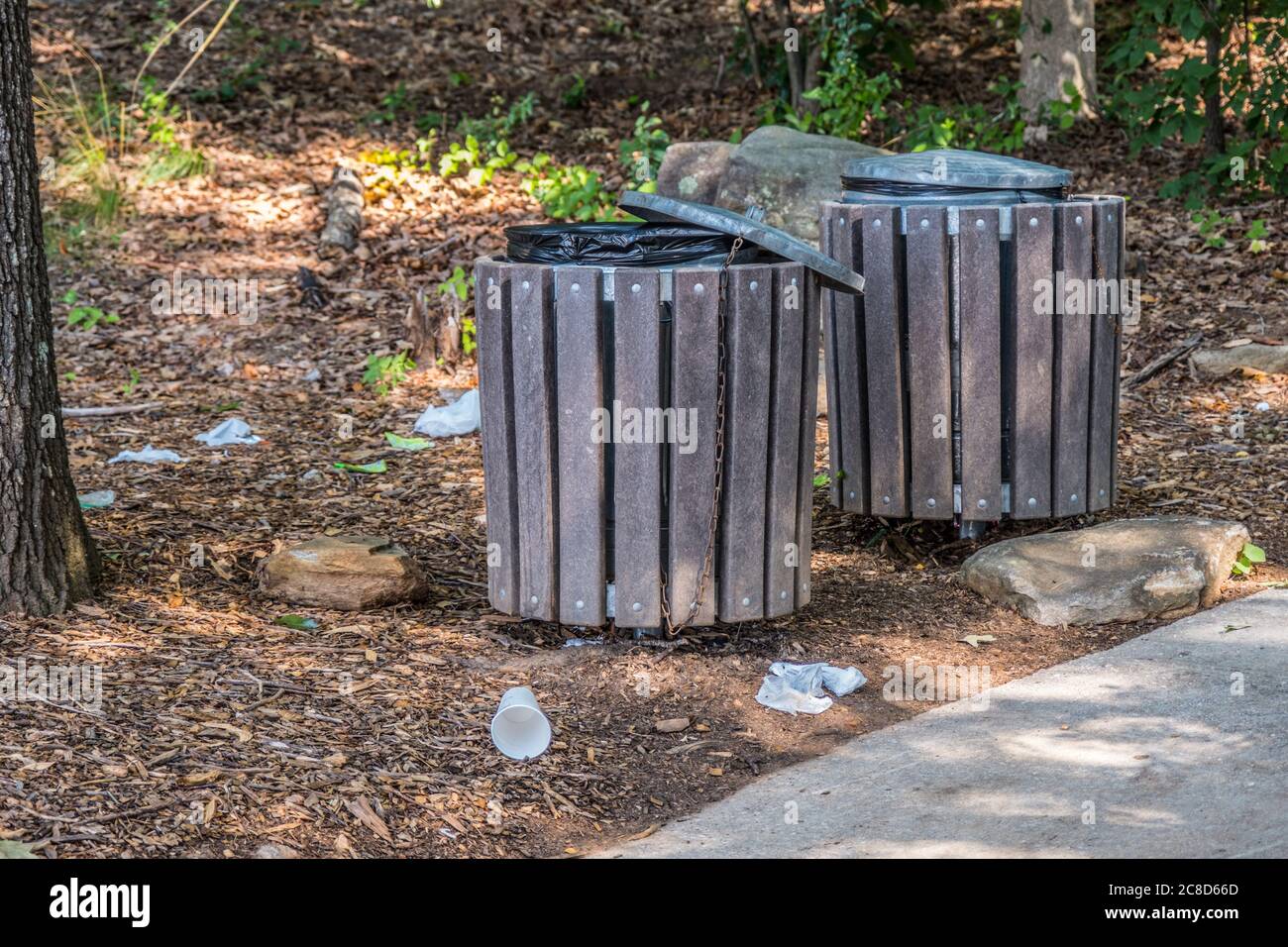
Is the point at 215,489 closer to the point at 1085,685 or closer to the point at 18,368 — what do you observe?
the point at 18,368

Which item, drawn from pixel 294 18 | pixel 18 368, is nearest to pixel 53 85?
pixel 294 18

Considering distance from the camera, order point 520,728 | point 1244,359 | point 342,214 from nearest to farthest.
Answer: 1. point 520,728
2. point 1244,359
3. point 342,214

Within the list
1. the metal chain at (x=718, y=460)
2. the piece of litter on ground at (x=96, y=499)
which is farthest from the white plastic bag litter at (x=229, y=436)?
the metal chain at (x=718, y=460)

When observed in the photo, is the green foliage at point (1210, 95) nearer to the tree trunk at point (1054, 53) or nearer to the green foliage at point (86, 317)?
the tree trunk at point (1054, 53)

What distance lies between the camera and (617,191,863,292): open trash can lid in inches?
144

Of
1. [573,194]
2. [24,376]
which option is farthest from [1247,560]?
[573,194]

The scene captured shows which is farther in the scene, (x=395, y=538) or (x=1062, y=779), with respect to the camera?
(x=395, y=538)

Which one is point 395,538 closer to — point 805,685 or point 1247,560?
point 805,685

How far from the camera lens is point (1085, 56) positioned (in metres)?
9.45

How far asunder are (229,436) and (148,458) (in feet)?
1.33

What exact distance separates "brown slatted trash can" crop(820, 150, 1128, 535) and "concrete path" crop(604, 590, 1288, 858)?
2.97 feet

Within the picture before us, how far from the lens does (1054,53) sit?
9375 millimetres

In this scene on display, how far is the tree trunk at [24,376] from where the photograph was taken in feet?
12.4

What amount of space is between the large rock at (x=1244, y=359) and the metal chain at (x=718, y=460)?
359 cm
